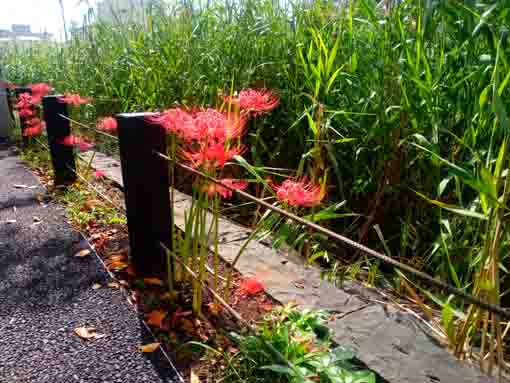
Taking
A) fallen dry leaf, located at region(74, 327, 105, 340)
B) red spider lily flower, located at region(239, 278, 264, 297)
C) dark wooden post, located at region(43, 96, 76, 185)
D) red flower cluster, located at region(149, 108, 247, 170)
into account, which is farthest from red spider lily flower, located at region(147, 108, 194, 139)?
dark wooden post, located at region(43, 96, 76, 185)

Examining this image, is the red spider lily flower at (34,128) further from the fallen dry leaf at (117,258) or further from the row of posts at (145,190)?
the row of posts at (145,190)

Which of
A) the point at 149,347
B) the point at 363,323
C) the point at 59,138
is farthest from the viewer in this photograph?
the point at 59,138

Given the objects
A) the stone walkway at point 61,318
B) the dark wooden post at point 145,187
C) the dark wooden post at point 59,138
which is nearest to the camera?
the stone walkway at point 61,318

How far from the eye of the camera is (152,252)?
81.9 inches

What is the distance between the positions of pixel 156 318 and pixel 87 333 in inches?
10.8

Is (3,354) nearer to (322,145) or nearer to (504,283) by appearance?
(322,145)

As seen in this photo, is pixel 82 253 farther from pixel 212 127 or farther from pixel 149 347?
pixel 212 127

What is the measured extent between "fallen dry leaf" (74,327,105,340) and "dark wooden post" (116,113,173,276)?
15.4 inches

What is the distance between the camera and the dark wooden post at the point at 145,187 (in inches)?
75.7

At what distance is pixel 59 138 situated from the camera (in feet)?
12.1

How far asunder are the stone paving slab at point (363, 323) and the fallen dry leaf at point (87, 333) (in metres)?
0.65

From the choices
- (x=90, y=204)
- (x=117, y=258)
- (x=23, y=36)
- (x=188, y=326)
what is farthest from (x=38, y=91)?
(x=23, y=36)

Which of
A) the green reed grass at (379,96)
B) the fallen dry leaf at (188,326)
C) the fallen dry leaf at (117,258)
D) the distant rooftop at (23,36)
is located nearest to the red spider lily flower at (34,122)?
the green reed grass at (379,96)

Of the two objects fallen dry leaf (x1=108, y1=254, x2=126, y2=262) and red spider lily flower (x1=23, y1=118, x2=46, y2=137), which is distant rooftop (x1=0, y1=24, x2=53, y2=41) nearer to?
red spider lily flower (x1=23, y1=118, x2=46, y2=137)
